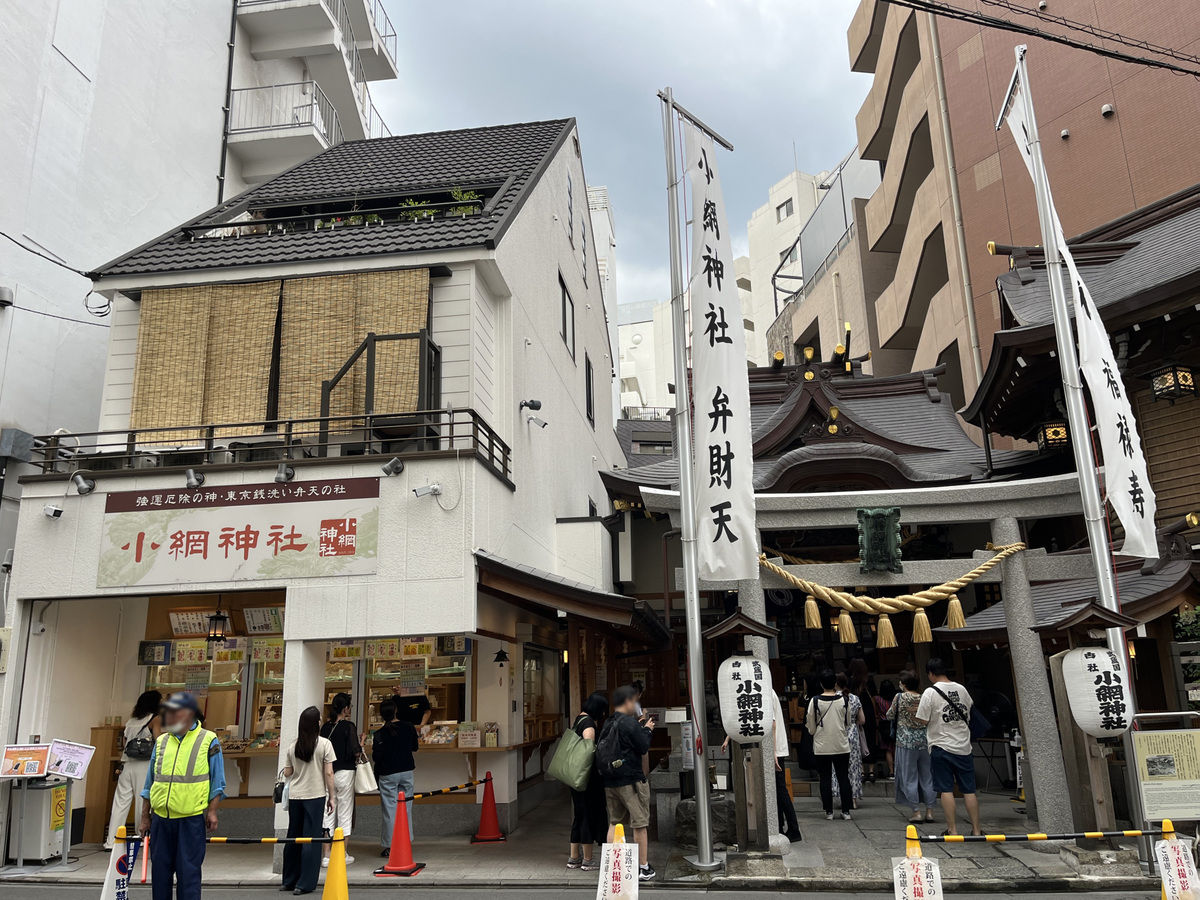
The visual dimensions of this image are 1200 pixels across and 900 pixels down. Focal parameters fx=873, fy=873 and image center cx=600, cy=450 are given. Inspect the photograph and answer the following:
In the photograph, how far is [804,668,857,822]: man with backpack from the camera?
12.2 metres

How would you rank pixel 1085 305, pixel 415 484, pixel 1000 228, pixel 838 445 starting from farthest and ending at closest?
pixel 1000 228 → pixel 838 445 → pixel 415 484 → pixel 1085 305

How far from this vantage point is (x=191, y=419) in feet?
42.6

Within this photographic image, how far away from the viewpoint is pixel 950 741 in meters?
10.4

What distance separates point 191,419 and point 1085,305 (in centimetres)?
1225

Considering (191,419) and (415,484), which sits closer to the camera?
(415,484)

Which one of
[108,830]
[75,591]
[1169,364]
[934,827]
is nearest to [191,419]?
[75,591]

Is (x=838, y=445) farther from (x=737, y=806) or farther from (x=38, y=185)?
(x=38, y=185)

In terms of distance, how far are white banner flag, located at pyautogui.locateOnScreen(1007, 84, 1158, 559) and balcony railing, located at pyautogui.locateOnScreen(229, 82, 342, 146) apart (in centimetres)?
1783

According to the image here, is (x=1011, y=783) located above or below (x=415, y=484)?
below

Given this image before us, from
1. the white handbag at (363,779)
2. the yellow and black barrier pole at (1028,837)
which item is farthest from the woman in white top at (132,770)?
the yellow and black barrier pole at (1028,837)

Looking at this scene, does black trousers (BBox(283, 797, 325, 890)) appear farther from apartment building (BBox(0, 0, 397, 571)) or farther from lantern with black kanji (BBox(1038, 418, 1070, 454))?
lantern with black kanji (BBox(1038, 418, 1070, 454))

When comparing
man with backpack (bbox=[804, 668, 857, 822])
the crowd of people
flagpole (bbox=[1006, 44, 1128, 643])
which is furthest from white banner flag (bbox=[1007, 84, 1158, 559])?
man with backpack (bbox=[804, 668, 857, 822])

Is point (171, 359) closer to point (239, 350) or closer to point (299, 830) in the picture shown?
point (239, 350)

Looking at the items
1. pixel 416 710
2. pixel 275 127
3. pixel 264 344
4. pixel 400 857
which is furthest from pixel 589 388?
pixel 400 857
